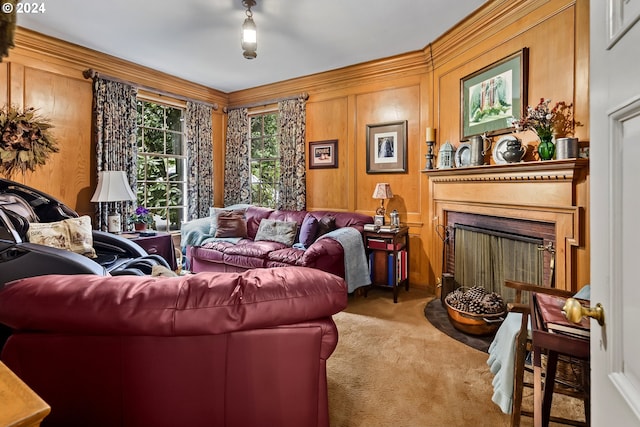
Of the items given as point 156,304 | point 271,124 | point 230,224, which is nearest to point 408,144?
point 271,124

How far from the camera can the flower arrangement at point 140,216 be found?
4004 millimetres

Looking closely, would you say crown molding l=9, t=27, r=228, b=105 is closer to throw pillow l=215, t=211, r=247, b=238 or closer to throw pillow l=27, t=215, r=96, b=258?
throw pillow l=27, t=215, r=96, b=258

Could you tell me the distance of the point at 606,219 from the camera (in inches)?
25.2

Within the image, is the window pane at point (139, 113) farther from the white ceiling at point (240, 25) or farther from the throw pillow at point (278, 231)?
the throw pillow at point (278, 231)

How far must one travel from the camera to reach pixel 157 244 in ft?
12.3

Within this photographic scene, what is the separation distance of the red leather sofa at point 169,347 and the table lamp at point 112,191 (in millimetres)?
2747

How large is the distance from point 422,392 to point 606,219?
170cm

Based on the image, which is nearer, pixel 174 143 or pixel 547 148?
pixel 547 148

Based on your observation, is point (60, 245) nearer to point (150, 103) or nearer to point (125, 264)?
point (125, 264)

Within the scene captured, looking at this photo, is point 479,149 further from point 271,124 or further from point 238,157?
point 238,157

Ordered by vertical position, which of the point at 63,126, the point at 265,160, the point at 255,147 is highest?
the point at 255,147

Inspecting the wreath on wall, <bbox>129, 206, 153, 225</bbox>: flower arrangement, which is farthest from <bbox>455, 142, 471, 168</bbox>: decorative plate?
the wreath on wall

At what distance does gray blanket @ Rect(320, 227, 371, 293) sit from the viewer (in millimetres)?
3469

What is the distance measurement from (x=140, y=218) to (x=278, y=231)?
1.81 m
